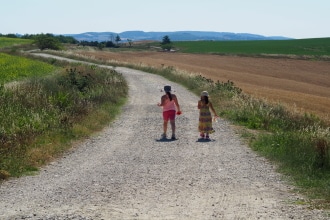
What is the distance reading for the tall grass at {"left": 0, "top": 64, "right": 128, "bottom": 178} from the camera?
11.9m

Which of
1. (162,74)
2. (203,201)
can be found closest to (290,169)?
(203,201)

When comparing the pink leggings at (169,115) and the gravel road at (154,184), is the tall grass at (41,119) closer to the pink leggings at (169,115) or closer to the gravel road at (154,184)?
the gravel road at (154,184)

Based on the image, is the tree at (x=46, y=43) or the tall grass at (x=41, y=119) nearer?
the tall grass at (x=41, y=119)

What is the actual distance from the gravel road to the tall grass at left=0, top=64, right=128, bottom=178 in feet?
1.85

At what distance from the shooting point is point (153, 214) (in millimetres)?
7684

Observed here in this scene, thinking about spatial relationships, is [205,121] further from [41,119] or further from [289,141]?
[41,119]

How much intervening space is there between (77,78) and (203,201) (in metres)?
20.6

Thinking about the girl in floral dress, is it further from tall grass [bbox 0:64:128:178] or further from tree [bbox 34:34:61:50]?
tree [bbox 34:34:61:50]

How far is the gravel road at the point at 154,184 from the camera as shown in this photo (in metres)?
7.82

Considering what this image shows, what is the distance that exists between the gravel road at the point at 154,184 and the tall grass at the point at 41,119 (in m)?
0.56

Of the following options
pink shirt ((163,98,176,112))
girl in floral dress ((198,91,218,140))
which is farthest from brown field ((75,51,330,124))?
pink shirt ((163,98,176,112))

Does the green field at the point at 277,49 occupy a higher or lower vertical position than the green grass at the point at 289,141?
lower

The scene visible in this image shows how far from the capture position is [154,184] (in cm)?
985

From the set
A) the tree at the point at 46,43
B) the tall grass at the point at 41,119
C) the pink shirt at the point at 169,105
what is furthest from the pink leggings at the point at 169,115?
the tree at the point at 46,43
